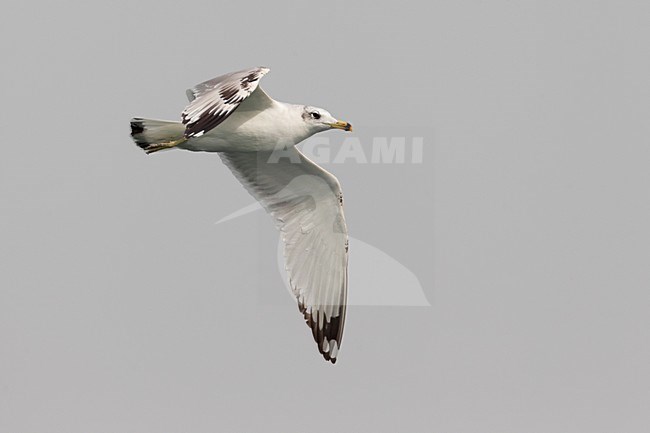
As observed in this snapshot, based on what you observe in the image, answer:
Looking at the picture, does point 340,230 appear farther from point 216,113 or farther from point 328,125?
point 216,113

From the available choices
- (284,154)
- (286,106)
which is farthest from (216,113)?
(284,154)

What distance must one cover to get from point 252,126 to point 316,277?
1805 millimetres

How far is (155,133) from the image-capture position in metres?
8.10

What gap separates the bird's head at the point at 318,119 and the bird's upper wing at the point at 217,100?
68 cm

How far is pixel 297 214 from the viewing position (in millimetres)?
9227

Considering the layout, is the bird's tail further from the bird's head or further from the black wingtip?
the bird's head

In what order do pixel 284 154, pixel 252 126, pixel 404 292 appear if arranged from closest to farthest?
1. pixel 252 126
2. pixel 284 154
3. pixel 404 292

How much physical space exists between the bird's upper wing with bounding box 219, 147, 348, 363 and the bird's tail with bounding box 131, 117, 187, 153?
42.0 inches

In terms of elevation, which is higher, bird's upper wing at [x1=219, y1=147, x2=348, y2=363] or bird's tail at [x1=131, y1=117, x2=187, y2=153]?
bird's tail at [x1=131, y1=117, x2=187, y2=153]

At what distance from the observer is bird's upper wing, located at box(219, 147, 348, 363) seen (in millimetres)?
9125

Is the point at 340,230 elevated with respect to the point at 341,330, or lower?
elevated

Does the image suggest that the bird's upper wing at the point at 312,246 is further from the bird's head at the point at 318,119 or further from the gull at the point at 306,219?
the bird's head at the point at 318,119

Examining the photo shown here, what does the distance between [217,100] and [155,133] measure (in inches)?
46.2

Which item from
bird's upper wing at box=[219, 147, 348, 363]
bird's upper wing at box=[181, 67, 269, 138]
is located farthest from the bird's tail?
bird's upper wing at box=[219, 147, 348, 363]
